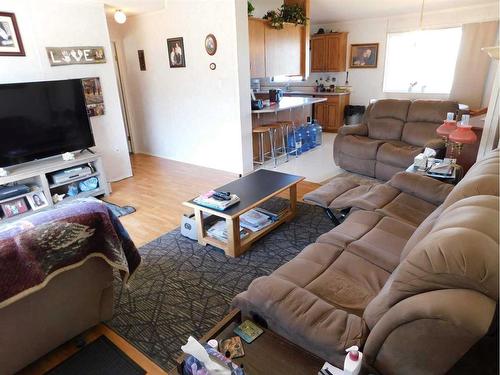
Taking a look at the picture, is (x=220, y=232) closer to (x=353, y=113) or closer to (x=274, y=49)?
(x=274, y=49)

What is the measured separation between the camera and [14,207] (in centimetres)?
324

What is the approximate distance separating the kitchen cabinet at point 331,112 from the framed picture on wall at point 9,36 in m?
5.56

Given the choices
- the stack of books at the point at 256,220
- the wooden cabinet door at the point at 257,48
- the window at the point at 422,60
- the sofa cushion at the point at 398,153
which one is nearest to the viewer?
the stack of books at the point at 256,220

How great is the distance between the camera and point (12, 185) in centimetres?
334

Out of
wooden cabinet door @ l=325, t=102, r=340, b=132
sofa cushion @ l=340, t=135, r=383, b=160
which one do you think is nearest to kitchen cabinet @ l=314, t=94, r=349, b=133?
wooden cabinet door @ l=325, t=102, r=340, b=132

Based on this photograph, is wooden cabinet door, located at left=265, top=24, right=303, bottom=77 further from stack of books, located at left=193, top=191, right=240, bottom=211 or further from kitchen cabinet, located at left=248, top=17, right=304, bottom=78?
stack of books, located at left=193, top=191, right=240, bottom=211

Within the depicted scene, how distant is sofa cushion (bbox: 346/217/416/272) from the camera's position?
178 cm

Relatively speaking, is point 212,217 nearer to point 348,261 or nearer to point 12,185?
point 348,261

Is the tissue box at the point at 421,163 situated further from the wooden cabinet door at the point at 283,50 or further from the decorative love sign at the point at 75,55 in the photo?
the decorative love sign at the point at 75,55

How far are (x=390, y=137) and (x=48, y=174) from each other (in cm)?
431

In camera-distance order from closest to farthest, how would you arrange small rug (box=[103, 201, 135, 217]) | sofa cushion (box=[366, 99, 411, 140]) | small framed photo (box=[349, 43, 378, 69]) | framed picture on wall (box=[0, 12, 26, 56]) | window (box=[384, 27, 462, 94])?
framed picture on wall (box=[0, 12, 26, 56])
small rug (box=[103, 201, 135, 217])
sofa cushion (box=[366, 99, 411, 140])
window (box=[384, 27, 462, 94])
small framed photo (box=[349, 43, 378, 69])

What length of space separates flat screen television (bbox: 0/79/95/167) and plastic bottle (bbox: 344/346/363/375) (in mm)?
3617

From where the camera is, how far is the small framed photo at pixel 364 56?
686 centimetres

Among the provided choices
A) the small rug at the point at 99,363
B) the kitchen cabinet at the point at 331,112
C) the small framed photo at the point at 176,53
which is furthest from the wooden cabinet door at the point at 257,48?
the small rug at the point at 99,363
